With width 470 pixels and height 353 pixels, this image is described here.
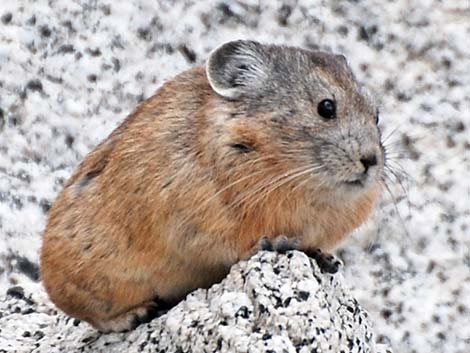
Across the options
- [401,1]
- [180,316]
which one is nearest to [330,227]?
[180,316]

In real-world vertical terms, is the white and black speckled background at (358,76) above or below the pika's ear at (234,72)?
below

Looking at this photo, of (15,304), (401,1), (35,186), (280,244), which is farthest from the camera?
(401,1)

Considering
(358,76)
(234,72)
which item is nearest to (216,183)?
(234,72)

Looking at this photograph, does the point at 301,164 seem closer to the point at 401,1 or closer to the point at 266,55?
the point at 266,55

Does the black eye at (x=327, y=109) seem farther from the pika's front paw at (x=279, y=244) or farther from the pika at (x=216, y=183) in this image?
the pika's front paw at (x=279, y=244)

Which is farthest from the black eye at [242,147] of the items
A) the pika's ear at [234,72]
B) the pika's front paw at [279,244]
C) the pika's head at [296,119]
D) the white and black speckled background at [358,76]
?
the white and black speckled background at [358,76]

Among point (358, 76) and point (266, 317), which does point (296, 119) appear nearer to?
point (266, 317)

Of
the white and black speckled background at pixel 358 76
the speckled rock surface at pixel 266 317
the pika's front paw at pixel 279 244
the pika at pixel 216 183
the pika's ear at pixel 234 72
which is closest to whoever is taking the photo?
the speckled rock surface at pixel 266 317
